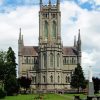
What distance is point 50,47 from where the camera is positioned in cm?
15988

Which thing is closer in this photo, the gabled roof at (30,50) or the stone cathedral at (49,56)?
the stone cathedral at (49,56)

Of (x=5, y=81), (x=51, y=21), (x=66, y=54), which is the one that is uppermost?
(x=51, y=21)

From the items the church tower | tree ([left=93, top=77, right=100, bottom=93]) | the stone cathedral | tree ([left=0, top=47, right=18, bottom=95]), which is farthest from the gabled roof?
tree ([left=0, top=47, right=18, bottom=95])

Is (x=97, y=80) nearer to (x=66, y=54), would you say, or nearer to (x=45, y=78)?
(x=45, y=78)

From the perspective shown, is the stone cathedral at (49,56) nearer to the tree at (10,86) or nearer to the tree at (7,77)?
the tree at (7,77)

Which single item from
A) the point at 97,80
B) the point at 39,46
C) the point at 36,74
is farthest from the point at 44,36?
the point at 97,80

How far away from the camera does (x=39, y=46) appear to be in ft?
551

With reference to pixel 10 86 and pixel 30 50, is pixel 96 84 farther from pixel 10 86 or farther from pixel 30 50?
pixel 30 50

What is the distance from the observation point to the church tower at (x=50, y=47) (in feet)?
523

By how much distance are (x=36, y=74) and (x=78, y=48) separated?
818 inches

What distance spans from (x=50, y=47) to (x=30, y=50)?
16.3 meters

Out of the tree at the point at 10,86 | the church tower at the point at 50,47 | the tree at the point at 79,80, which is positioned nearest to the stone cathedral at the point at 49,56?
the church tower at the point at 50,47

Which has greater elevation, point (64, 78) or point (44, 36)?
point (44, 36)

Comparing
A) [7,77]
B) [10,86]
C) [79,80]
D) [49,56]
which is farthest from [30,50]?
[10,86]
